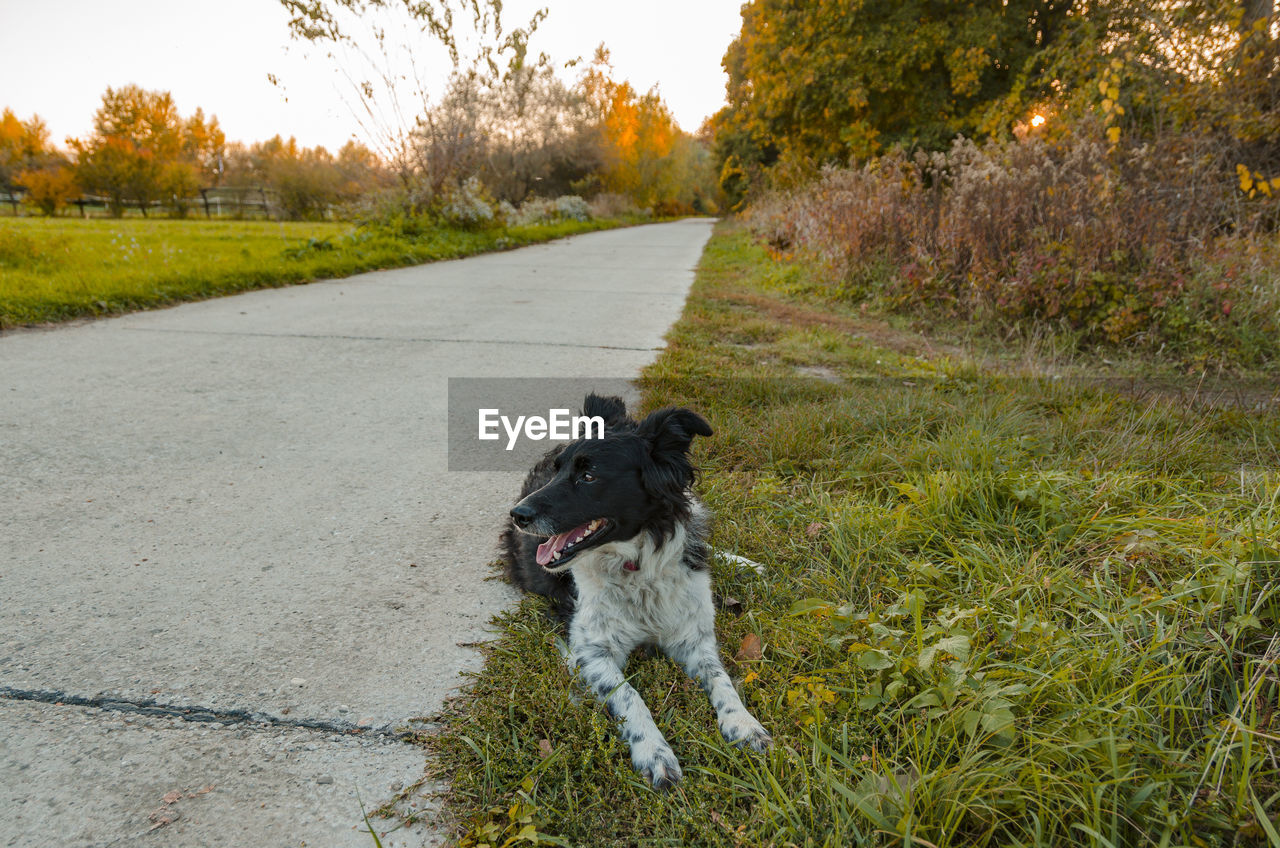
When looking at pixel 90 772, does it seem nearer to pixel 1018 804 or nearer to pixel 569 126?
pixel 1018 804

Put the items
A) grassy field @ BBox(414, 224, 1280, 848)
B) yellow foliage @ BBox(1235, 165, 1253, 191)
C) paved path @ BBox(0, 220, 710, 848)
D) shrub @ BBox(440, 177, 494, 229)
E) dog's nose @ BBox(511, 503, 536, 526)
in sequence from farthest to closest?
shrub @ BBox(440, 177, 494, 229) < yellow foliage @ BBox(1235, 165, 1253, 191) < dog's nose @ BBox(511, 503, 536, 526) < paved path @ BBox(0, 220, 710, 848) < grassy field @ BBox(414, 224, 1280, 848)

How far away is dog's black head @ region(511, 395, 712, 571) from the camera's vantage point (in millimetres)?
2510

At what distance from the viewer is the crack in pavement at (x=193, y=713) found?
2037 mm

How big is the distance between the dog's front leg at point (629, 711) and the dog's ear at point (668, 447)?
0.66 metres

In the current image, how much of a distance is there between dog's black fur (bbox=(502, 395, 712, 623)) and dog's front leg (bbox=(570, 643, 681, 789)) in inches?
11.3

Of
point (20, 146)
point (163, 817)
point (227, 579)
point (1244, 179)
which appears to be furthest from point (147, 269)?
point (20, 146)

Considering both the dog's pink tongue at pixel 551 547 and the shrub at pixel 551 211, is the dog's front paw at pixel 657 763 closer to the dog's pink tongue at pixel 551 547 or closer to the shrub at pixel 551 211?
the dog's pink tongue at pixel 551 547

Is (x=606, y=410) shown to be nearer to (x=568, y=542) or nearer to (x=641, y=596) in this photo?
(x=568, y=542)

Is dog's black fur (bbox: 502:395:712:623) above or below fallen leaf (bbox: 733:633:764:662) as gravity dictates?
above

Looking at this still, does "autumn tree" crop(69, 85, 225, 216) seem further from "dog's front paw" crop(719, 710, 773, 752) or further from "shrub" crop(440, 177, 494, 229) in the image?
"dog's front paw" crop(719, 710, 773, 752)

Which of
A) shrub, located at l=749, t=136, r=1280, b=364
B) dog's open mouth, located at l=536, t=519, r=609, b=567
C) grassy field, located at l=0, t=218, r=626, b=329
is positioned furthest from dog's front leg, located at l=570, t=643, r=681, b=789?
grassy field, located at l=0, t=218, r=626, b=329

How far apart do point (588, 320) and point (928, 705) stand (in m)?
7.02

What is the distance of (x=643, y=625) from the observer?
2551 millimetres

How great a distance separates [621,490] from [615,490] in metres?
0.02
